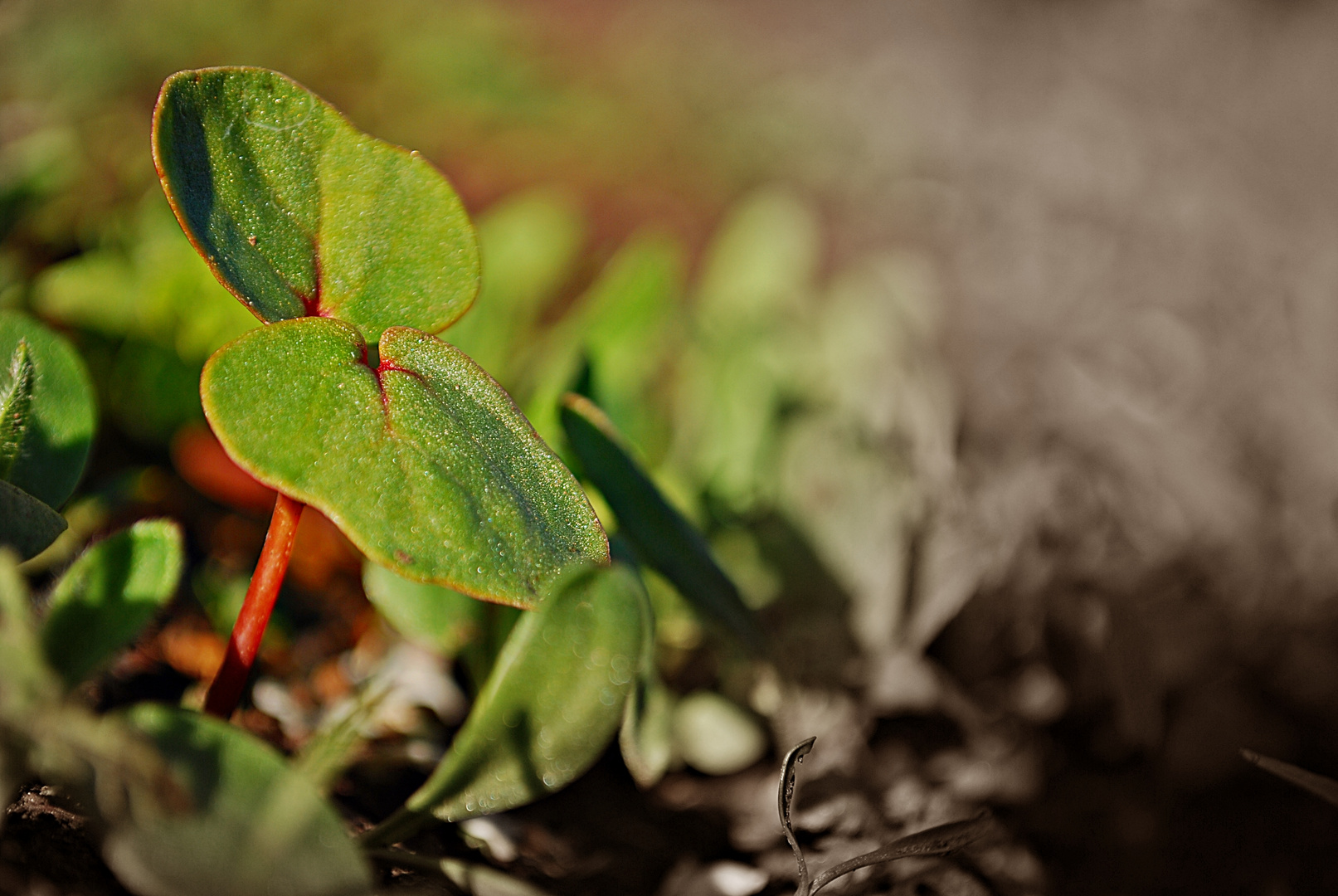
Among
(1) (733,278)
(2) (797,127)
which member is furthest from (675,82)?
(1) (733,278)

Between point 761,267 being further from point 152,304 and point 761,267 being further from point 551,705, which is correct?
point 551,705

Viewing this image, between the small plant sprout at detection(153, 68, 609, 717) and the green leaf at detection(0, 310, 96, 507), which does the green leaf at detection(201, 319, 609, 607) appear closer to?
the small plant sprout at detection(153, 68, 609, 717)

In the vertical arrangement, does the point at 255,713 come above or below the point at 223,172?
below

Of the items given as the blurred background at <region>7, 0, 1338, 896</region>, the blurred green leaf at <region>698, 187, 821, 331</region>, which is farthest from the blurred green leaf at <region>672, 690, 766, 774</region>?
the blurred green leaf at <region>698, 187, 821, 331</region>

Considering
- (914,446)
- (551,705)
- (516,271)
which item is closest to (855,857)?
(551,705)

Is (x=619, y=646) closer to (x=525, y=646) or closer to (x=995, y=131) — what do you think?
(x=525, y=646)

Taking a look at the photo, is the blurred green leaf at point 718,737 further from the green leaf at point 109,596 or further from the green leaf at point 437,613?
the green leaf at point 109,596
